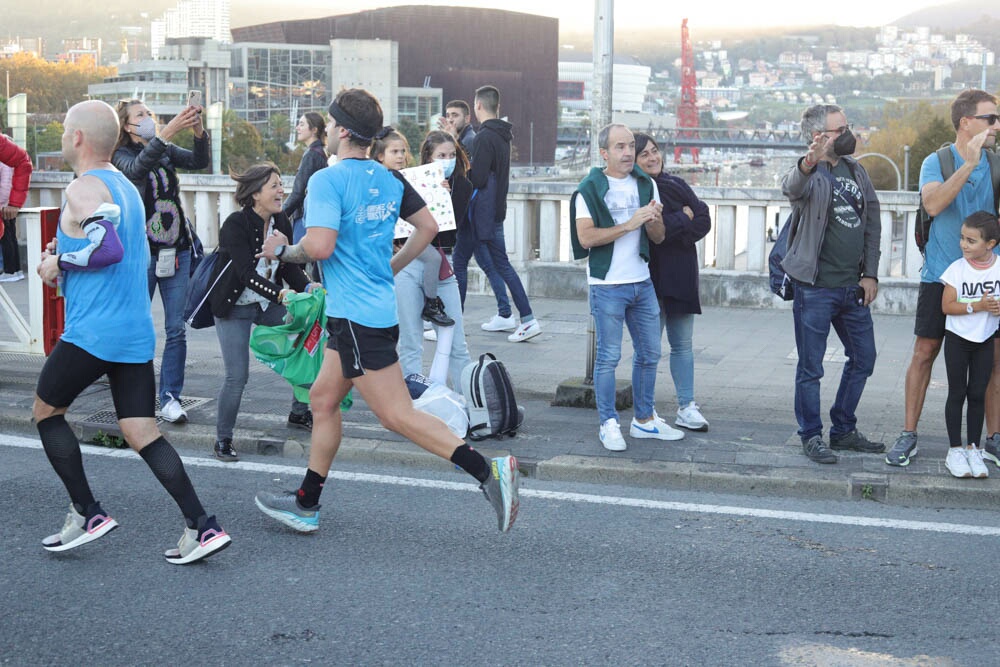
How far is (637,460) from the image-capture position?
6.55 m

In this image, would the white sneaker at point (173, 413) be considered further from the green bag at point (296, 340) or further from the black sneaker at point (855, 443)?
the black sneaker at point (855, 443)

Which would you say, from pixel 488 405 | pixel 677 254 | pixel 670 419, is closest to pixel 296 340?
pixel 488 405

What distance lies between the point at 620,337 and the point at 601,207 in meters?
0.75

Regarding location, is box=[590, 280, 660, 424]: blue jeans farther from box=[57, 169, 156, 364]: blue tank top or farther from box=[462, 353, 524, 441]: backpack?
box=[57, 169, 156, 364]: blue tank top

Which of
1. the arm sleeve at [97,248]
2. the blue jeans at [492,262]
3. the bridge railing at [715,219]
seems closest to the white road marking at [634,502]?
the arm sleeve at [97,248]

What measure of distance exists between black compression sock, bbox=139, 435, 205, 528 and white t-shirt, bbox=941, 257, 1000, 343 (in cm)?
385

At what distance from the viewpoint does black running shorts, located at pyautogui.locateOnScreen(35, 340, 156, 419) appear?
4953 millimetres

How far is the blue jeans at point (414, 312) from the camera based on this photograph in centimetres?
758

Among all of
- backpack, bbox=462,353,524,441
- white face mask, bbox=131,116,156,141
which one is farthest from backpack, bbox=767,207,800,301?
white face mask, bbox=131,116,156,141

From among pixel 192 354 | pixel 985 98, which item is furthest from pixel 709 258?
pixel 985 98

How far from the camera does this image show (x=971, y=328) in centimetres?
627

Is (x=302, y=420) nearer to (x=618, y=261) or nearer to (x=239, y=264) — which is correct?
(x=239, y=264)

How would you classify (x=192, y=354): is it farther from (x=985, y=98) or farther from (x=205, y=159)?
(x=985, y=98)

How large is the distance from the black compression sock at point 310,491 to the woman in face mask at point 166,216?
2.29m
